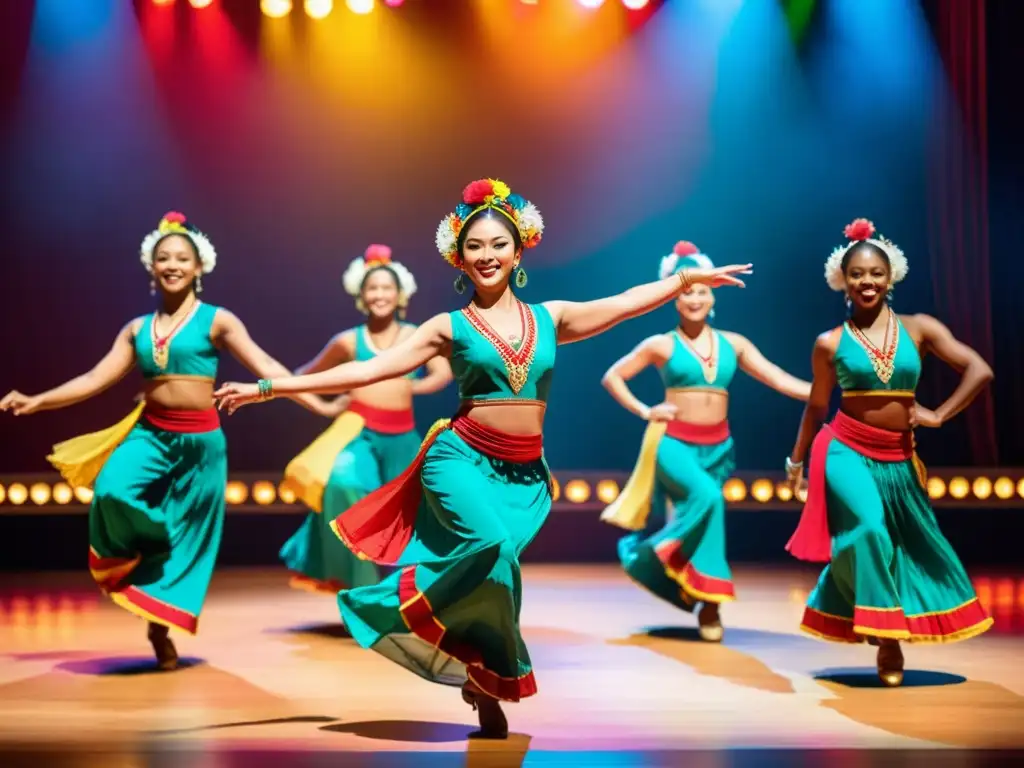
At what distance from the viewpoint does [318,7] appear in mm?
8148

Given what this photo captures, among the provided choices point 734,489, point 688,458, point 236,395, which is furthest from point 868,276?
point 734,489

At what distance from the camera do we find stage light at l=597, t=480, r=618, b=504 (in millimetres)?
8234

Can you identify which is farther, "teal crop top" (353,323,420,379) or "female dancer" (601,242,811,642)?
"teal crop top" (353,323,420,379)

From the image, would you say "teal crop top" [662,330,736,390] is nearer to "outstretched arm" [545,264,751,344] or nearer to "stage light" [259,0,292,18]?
"outstretched arm" [545,264,751,344]

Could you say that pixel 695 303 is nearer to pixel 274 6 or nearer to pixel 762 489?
pixel 762 489

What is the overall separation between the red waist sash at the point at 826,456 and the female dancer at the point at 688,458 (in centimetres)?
94

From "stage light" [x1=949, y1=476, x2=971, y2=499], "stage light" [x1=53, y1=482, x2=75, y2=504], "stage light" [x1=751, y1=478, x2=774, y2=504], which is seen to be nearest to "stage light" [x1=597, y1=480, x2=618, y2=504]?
"stage light" [x1=751, y1=478, x2=774, y2=504]

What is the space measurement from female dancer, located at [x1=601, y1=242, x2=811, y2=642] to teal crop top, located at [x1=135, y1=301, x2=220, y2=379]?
1.82m

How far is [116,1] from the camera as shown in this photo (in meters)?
8.10

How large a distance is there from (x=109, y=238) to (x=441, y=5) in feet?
7.60

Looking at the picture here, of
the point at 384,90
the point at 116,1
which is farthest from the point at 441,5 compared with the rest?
the point at 116,1

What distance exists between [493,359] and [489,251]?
1.02 ft

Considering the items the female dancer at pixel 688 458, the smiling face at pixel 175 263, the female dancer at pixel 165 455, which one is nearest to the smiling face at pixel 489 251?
the female dancer at pixel 165 455

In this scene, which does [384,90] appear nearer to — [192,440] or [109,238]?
[109,238]
